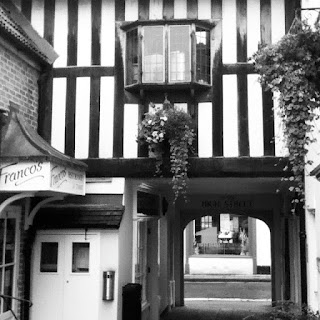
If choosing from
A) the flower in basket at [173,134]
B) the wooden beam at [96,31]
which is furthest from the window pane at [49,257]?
the wooden beam at [96,31]

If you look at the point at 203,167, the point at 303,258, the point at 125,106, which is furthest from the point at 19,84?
the point at 303,258

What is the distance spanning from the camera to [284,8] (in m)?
9.43

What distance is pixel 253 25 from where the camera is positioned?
9.44 metres

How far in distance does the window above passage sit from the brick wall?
5.26 ft

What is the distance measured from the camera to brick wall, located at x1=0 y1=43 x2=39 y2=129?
8506 millimetres

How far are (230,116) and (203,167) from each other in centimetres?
95

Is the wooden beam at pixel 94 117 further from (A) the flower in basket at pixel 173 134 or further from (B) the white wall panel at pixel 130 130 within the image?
(A) the flower in basket at pixel 173 134

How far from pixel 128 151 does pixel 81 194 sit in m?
1.06

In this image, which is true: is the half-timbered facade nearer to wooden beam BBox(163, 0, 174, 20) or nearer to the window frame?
wooden beam BBox(163, 0, 174, 20)

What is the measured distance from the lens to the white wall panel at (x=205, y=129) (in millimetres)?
9258

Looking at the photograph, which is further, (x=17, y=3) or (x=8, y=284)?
(x=17, y=3)

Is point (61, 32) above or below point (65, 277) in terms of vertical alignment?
above

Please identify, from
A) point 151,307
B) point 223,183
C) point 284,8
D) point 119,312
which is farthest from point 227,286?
point 284,8

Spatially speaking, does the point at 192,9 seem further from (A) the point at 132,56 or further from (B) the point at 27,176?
(B) the point at 27,176
